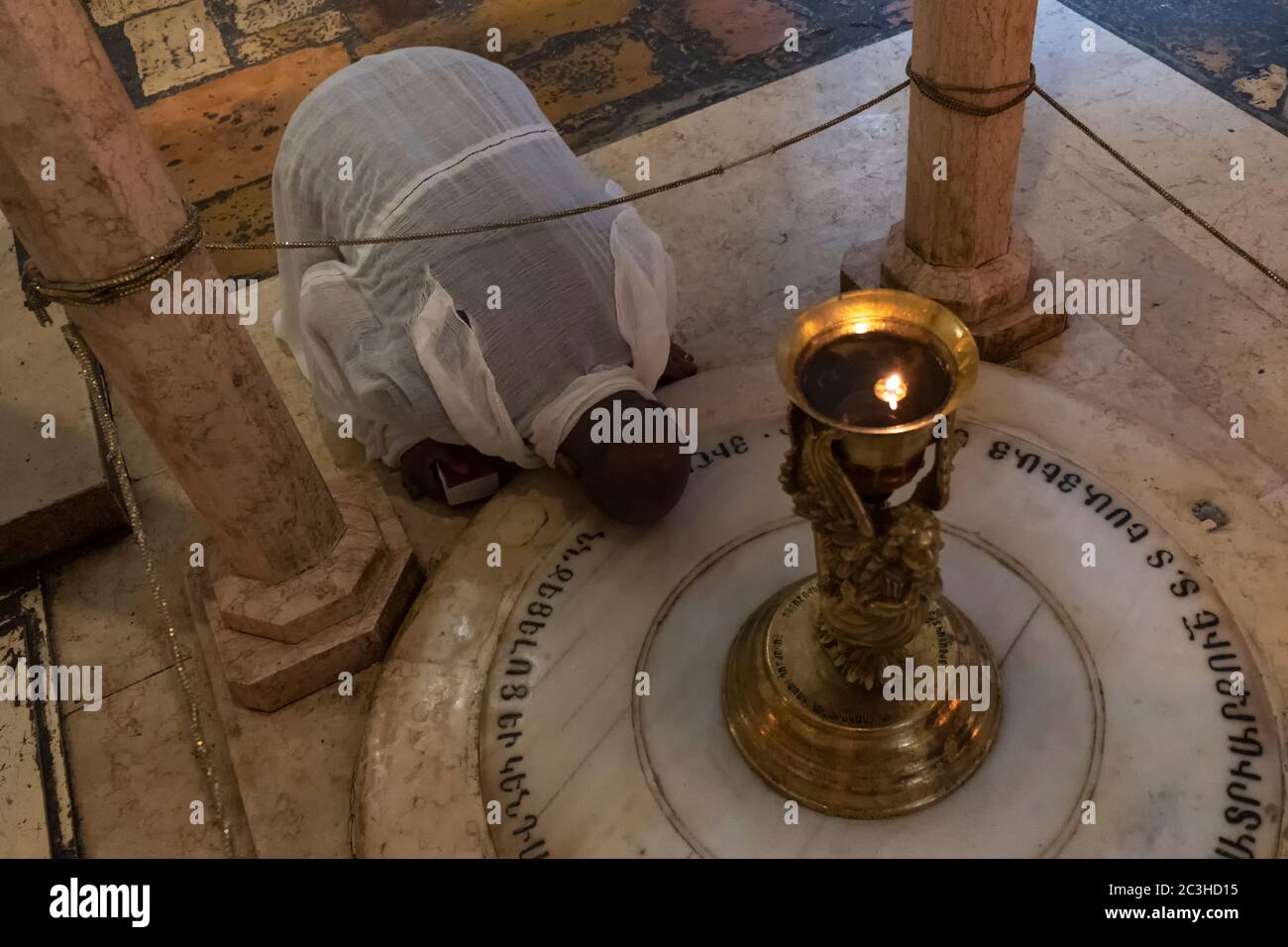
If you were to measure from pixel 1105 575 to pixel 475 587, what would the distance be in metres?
1.83

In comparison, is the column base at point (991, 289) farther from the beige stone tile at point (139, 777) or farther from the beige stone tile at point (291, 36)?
the beige stone tile at point (291, 36)

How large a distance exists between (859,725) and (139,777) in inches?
85.4

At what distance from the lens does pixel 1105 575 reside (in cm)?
305

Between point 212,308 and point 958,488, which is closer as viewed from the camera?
point 212,308

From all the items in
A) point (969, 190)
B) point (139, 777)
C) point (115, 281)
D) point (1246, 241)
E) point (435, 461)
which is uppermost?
point (115, 281)

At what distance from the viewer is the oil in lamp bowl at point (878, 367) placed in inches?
83.7

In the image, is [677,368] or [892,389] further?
[677,368]

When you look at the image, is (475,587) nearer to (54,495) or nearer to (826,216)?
(54,495)

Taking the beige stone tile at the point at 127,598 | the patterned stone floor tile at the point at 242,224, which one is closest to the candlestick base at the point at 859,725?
the beige stone tile at the point at 127,598

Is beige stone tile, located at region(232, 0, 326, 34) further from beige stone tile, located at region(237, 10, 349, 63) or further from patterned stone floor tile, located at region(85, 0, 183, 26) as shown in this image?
patterned stone floor tile, located at region(85, 0, 183, 26)

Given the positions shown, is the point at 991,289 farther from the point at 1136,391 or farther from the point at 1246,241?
the point at 1246,241

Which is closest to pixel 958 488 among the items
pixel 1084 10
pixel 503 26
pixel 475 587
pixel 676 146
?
pixel 475 587

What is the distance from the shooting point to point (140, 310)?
2.47 m

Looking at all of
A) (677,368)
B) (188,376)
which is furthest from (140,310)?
(677,368)
